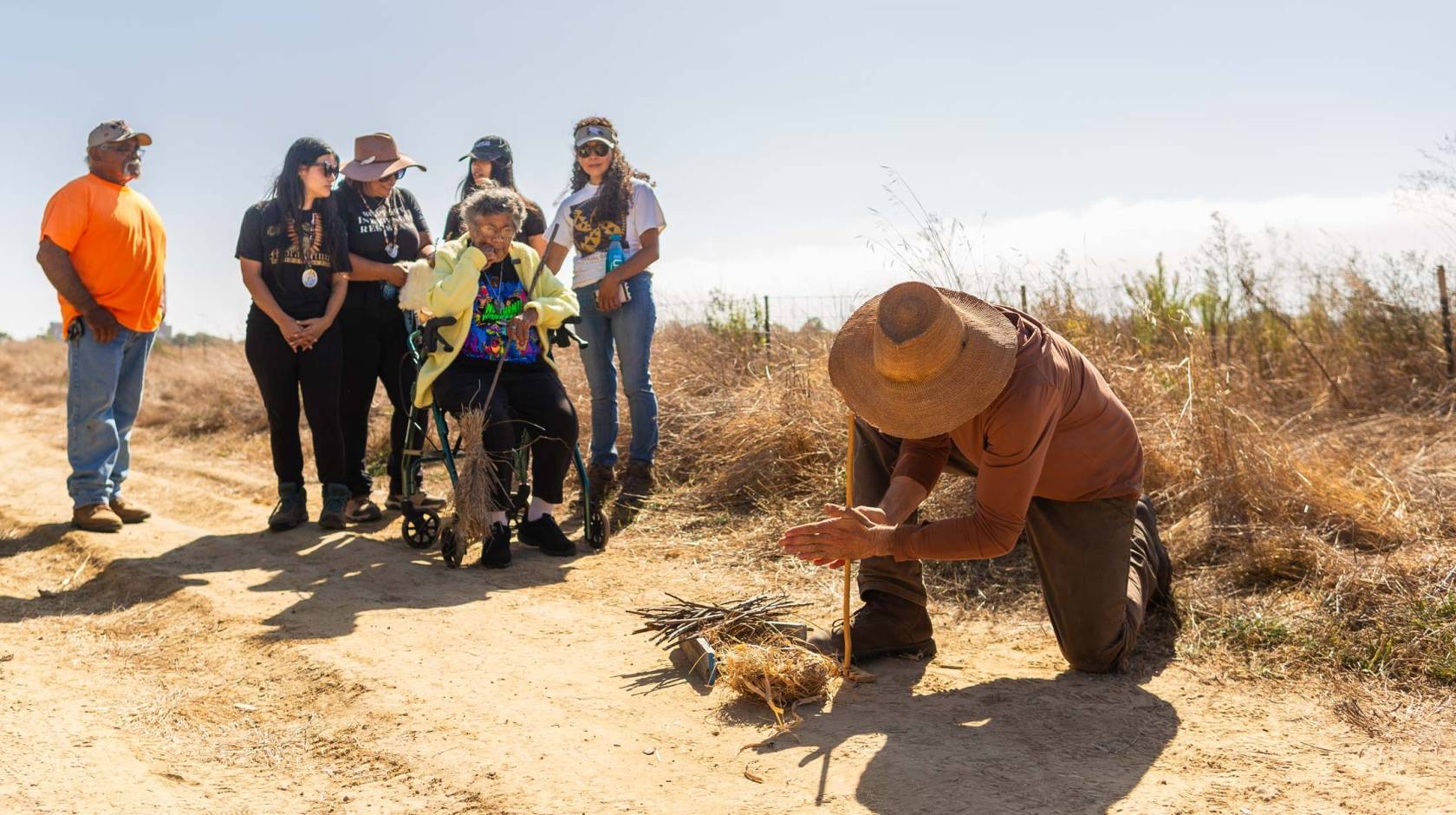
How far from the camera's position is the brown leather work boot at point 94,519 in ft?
20.3

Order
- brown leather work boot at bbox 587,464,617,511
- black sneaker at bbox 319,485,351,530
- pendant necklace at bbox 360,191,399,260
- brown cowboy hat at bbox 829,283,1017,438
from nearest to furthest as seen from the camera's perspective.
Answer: brown cowboy hat at bbox 829,283,1017,438, black sneaker at bbox 319,485,351,530, pendant necklace at bbox 360,191,399,260, brown leather work boot at bbox 587,464,617,511

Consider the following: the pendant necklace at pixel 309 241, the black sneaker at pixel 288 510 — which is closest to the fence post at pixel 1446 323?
the pendant necklace at pixel 309 241

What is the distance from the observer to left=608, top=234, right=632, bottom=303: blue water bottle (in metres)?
6.38

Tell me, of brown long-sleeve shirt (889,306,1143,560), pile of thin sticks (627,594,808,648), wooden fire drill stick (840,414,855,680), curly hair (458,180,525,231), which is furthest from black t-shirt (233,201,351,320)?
brown long-sleeve shirt (889,306,1143,560)

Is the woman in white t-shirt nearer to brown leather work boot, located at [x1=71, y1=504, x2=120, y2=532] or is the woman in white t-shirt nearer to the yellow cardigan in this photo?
the yellow cardigan

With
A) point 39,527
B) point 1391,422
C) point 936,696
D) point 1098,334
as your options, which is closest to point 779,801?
point 936,696

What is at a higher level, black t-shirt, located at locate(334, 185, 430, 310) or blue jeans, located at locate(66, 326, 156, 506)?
black t-shirt, located at locate(334, 185, 430, 310)

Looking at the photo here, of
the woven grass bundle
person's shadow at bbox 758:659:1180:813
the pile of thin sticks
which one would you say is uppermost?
the woven grass bundle

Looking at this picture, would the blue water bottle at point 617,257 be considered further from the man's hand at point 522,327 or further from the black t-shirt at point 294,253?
the black t-shirt at point 294,253

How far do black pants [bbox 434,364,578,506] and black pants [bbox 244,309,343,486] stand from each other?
96cm

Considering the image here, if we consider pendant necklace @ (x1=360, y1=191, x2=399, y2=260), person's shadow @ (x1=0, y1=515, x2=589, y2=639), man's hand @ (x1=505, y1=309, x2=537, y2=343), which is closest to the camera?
person's shadow @ (x1=0, y1=515, x2=589, y2=639)

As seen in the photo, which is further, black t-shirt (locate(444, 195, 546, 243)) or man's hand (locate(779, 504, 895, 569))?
black t-shirt (locate(444, 195, 546, 243))

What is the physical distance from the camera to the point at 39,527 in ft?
20.9

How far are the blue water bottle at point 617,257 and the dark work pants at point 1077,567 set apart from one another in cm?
272
